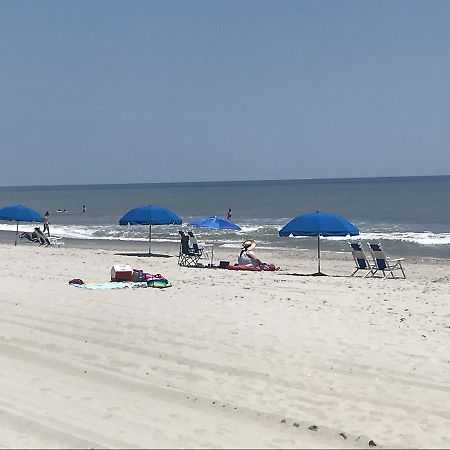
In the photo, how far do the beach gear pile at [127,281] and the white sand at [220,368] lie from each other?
1.46 feet

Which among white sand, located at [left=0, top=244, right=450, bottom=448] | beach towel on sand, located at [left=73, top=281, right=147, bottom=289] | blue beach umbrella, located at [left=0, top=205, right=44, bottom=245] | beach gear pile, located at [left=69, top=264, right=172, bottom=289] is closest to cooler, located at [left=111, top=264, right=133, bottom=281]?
beach gear pile, located at [left=69, top=264, right=172, bottom=289]

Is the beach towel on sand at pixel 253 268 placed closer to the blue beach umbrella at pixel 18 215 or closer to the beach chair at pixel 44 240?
the blue beach umbrella at pixel 18 215

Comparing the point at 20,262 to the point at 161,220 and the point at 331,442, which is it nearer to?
the point at 161,220

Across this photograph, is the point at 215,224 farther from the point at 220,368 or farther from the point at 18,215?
the point at 220,368

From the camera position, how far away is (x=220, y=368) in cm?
693

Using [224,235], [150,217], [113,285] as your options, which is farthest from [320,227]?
[224,235]

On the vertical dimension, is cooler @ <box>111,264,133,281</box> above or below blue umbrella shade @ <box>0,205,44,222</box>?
below

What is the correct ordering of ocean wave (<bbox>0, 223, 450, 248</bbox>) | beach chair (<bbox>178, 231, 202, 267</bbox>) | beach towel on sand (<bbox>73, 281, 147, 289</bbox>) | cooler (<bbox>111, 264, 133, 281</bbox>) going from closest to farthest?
beach towel on sand (<bbox>73, 281, 147, 289</bbox>), cooler (<bbox>111, 264, 133, 281</bbox>), beach chair (<bbox>178, 231, 202, 267</bbox>), ocean wave (<bbox>0, 223, 450, 248</bbox>)

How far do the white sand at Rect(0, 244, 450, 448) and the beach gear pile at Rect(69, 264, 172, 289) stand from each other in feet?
1.46

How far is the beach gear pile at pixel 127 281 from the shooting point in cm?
1165

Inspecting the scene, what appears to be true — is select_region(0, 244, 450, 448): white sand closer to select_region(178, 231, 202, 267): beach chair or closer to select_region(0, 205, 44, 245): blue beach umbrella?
select_region(178, 231, 202, 267): beach chair

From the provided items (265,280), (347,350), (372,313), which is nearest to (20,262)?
(265,280)

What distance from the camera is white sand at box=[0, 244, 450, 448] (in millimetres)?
5379

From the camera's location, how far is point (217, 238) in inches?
1215
